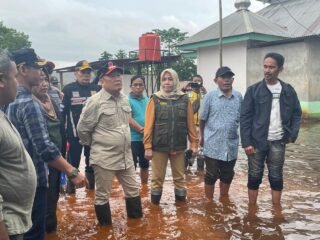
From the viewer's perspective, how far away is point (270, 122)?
4852 millimetres

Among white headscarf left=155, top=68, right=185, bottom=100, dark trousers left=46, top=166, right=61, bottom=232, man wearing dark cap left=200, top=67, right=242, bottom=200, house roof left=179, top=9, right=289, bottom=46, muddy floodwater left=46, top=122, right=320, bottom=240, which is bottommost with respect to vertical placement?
muddy floodwater left=46, top=122, right=320, bottom=240

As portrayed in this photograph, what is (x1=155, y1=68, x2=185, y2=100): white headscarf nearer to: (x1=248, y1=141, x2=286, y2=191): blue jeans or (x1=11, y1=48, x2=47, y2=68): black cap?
(x1=248, y1=141, x2=286, y2=191): blue jeans

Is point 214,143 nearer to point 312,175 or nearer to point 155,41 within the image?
point 312,175

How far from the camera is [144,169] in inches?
251

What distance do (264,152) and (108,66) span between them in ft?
7.32

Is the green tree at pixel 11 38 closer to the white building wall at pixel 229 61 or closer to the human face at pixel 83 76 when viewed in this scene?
the white building wall at pixel 229 61

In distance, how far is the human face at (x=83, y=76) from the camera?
5863mm

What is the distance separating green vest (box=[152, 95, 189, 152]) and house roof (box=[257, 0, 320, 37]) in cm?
1317

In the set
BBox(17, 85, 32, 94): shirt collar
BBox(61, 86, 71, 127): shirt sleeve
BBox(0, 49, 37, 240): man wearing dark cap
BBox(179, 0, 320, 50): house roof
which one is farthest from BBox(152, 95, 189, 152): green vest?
BBox(179, 0, 320, 50): house roof

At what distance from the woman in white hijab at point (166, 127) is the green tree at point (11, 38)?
37903mm

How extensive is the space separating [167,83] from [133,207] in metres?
1.67

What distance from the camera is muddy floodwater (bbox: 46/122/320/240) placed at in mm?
4164

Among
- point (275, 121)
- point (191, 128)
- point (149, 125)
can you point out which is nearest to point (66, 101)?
point (149, 125)

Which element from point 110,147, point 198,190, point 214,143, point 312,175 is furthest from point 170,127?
point 312,175
